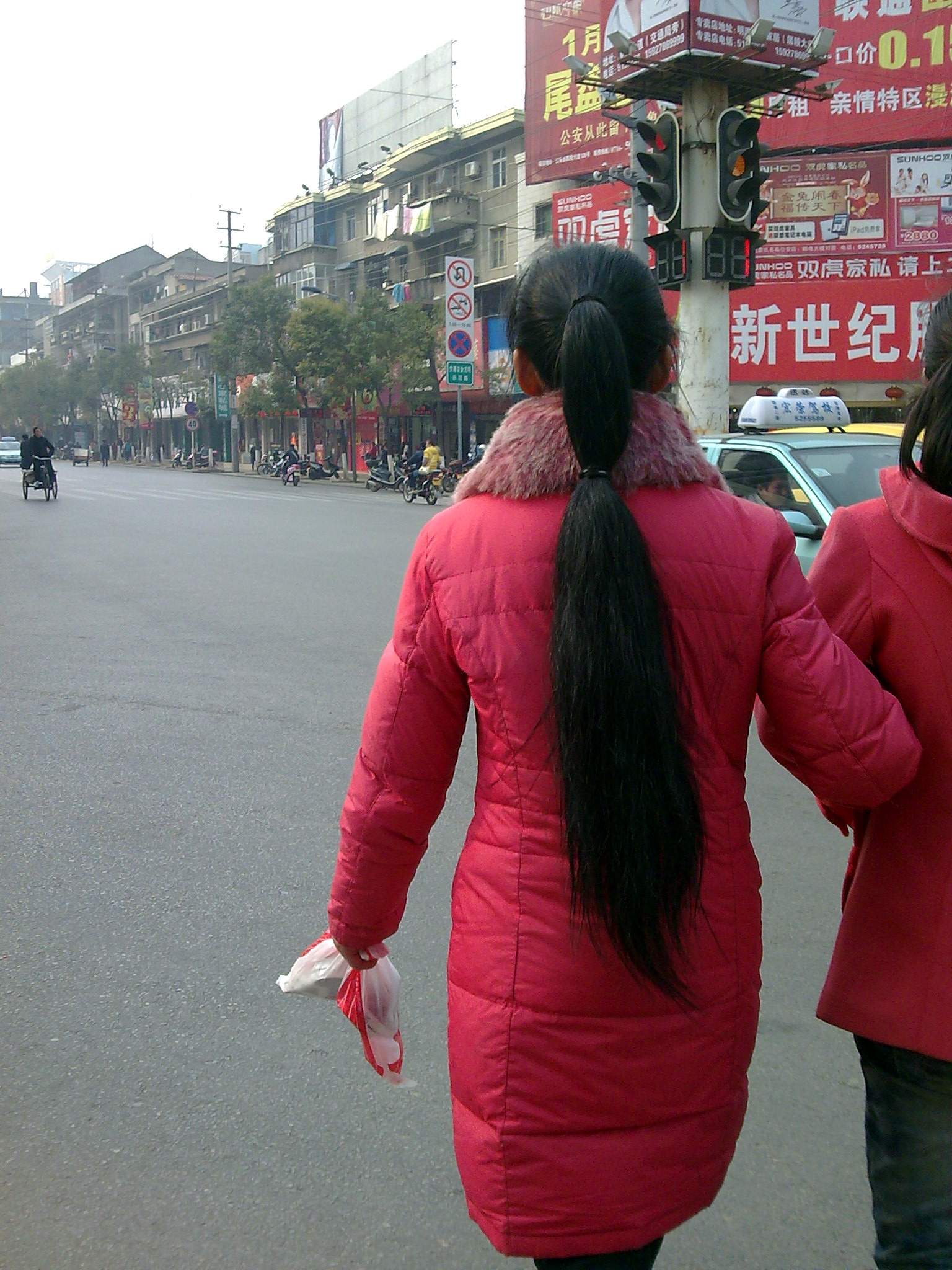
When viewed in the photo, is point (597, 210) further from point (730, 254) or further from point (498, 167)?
point (730, 254)

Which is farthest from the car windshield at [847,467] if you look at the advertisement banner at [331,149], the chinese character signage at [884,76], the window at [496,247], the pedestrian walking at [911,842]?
the advertisement banner at [331,149]

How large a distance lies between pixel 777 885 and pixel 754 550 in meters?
2.53

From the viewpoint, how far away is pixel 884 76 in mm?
25719

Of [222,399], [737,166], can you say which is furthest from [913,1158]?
[222,399]

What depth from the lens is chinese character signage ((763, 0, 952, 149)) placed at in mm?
25391

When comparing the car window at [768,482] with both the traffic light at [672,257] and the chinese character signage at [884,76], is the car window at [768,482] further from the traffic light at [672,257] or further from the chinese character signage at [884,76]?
the chinese character signage at [884,76]

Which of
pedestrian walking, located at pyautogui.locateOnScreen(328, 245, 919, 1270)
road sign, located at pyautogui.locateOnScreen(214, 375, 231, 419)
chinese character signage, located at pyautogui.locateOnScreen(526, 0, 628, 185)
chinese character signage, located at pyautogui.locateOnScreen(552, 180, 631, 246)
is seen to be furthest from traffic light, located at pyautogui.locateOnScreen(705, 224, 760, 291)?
road sign, located at pyautogui.locateOnScreen(214, 375, 231, 419)

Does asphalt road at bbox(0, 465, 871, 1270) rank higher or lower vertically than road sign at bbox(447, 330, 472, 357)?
lower

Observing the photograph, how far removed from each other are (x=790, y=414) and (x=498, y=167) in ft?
108

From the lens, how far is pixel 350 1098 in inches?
98.8

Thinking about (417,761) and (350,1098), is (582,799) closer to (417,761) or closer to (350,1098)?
(417,761)

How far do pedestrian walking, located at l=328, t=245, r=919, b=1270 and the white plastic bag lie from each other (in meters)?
0.24

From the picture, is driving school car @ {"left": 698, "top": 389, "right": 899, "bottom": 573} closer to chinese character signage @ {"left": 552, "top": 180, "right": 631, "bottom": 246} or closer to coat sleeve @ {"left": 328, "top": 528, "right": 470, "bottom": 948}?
coat sleeve @ {"left": 328, "top": 528, "right": 470, "bottom": 948}

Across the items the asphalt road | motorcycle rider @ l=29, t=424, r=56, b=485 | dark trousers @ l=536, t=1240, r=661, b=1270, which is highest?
motorcycle rider @ l=29, t=424, r=56, b=485
